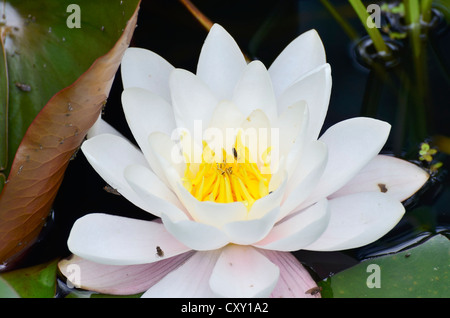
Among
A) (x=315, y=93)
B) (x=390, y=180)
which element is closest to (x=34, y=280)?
(x=315, y=93)

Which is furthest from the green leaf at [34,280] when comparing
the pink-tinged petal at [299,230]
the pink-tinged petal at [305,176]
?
the pink-tinged petal at [305,176]

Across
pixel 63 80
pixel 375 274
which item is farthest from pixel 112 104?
pixel 375 274

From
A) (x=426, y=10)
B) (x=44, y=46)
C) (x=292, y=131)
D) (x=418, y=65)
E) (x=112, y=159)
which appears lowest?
(x=112, y=159)

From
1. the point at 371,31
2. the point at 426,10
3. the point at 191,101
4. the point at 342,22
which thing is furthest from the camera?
the point at 342,22

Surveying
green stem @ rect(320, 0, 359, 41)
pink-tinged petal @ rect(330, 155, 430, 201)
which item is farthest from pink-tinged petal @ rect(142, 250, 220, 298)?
green stem @ rect(320, 0, 359, 41)

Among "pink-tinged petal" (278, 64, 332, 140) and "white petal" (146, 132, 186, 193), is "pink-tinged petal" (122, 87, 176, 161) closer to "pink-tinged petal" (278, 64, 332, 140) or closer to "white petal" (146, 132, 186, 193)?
"white petal" (146, 132, 186, 193)

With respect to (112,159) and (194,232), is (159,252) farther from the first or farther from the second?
(112,159)

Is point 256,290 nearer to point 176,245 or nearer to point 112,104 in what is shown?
point 176,245
